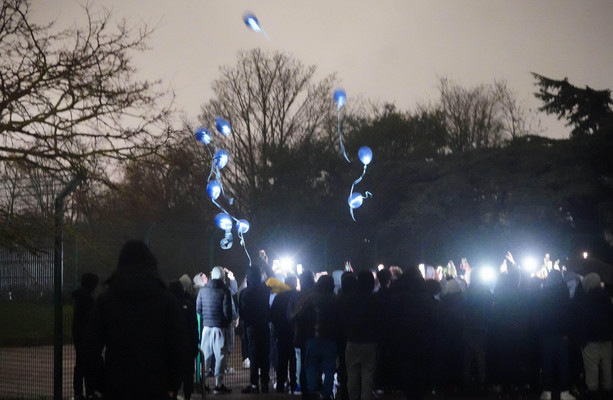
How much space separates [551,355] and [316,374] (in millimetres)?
3784

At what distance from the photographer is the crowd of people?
1159 centimetres

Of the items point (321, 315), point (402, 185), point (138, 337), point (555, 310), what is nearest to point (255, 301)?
point (321, 315)

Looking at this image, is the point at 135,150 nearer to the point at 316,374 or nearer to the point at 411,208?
the point at 316,374

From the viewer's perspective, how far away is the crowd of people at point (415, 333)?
11.6 metres

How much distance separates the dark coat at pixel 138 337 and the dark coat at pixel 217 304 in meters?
7.65

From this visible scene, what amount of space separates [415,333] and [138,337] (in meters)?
5.02

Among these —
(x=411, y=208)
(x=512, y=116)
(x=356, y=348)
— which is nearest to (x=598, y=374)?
(x=356, y=348)

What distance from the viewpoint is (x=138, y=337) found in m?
7.01

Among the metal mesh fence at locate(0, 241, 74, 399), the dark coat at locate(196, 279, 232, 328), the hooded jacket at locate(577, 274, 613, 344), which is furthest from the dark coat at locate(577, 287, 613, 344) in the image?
the metal mesh fence at locate(0, 241, 74, 399)

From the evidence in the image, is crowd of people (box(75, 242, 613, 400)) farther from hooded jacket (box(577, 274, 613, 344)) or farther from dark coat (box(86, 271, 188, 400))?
dark coat (box(86, 271, 188, 400))

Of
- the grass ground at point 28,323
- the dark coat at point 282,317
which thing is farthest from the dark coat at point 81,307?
the dark coat at point 282,317

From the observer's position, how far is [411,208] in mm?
40469

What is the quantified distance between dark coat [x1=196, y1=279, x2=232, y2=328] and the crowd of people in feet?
0.06

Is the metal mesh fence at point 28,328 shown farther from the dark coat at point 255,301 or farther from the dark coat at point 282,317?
the dark coat at point 282,317
